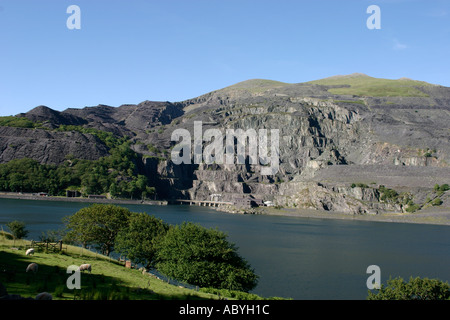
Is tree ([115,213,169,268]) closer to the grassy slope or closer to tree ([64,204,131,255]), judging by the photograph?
tree ([64,204,131,255])

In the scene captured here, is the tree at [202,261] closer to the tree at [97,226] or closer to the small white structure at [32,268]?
the tree at [97,226]

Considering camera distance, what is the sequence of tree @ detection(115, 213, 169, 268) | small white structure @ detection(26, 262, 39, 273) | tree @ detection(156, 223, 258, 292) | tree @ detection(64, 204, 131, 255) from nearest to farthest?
small white structure @ detection(26, 262, 39, 273) < tree @ detection(156, 223, 258, 292) < tree @ detection(115, 213, 169, 268) < tree @ detection(64, 204, 131, 255)

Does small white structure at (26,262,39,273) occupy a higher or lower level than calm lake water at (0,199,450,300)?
higher

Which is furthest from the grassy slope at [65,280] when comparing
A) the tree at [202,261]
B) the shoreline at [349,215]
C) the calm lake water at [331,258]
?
the shoreline at [349,215]

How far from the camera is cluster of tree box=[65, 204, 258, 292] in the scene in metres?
39.1

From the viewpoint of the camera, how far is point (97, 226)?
50.7 metres

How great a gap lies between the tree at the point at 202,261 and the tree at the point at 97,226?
35.2ft

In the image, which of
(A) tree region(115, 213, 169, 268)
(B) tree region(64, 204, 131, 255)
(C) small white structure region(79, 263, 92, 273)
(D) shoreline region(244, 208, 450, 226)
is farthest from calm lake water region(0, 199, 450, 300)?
(D) shoreline region(244, 208, 450, 226)

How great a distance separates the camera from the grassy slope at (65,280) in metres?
21.4

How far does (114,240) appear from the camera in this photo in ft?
168

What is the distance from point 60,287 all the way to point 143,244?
23819 mm

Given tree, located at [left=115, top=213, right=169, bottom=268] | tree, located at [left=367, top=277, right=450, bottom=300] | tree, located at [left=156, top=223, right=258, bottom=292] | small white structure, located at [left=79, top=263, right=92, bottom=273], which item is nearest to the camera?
small white structure, located at [left=79, top=263, right=92, bottom=273]

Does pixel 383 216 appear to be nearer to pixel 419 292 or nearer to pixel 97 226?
pixel 97 226
